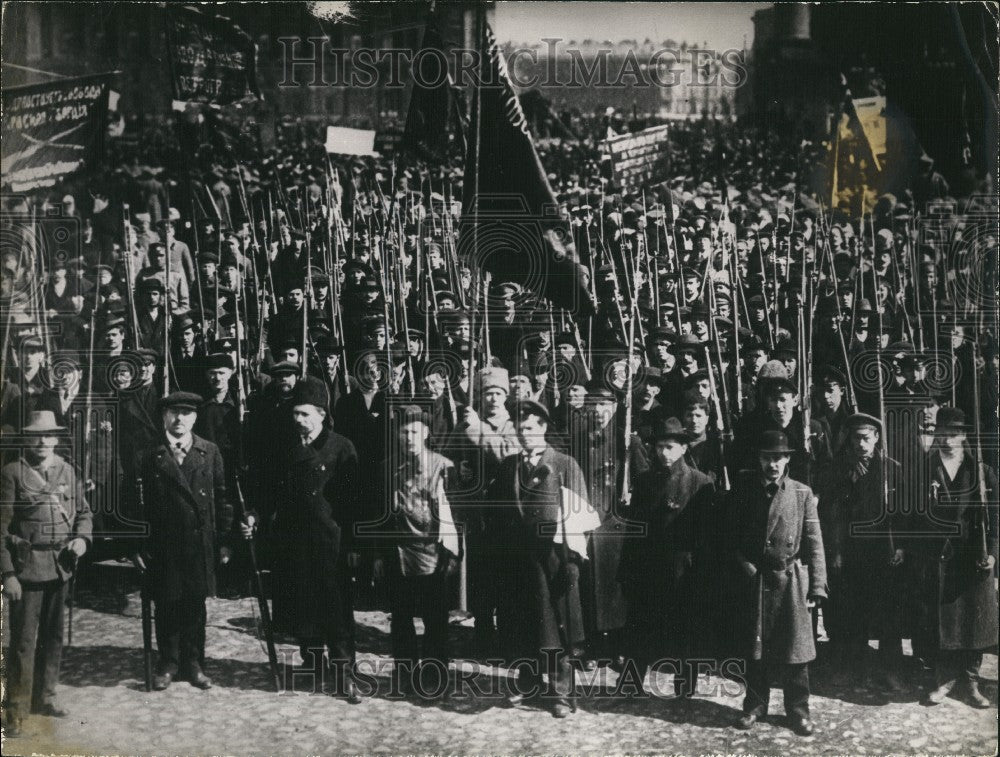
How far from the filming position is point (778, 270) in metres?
5.20

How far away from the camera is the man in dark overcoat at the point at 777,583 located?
4.78 metres

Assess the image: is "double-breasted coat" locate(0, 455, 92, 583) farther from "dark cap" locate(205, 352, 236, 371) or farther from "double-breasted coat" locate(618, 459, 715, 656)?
"double-breasted coat" locate(618, 459, 715, 656)

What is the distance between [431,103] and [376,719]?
11.0 feet

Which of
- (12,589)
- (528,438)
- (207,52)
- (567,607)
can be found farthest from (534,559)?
(207,52)

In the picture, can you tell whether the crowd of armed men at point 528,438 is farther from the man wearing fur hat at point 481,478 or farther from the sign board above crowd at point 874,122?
the sign board above crowd at point 874,122

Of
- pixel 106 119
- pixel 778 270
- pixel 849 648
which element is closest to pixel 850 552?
pixel 849 648

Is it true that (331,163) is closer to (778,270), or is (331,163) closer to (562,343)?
(562,343)

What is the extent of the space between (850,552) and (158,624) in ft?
12.2

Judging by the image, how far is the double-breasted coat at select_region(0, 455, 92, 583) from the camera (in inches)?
195

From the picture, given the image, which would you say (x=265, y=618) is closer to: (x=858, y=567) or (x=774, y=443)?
(x=774, y=443)

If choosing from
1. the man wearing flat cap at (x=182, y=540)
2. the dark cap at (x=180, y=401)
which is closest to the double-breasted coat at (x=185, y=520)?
the man wearing flat cap at (x=182, y=540)

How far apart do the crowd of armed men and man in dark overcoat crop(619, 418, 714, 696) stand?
0.02m

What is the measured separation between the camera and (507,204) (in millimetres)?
5102

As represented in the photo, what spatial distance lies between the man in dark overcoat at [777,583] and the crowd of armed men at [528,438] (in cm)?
2
